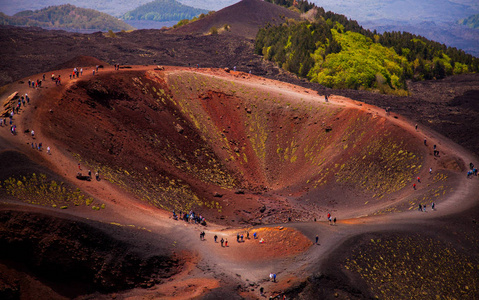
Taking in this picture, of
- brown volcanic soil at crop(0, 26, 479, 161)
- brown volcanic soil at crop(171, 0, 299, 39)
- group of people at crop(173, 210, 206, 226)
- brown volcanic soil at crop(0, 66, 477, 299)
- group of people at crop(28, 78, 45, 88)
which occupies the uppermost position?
brown volcanic soil at crop(171, 0, 299, 39)

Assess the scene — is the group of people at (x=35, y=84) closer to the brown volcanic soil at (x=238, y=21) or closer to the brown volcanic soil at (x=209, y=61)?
the brown volcanic soil at (x=209, y=61)

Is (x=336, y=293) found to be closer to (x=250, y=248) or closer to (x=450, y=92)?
(x=250, y=248)

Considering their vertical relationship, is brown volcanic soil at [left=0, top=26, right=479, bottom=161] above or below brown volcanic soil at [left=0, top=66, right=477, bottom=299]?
above

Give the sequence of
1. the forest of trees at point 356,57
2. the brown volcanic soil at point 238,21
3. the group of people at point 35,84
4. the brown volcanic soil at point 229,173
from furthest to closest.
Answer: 1. the brown volcanic soil at point 238,21
2. the forest of trees at point 356,57
3. the group of people at point 35,84
4. the brown volcanic soil at point 229,173

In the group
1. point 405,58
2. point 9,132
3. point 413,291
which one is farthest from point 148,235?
point 405,58

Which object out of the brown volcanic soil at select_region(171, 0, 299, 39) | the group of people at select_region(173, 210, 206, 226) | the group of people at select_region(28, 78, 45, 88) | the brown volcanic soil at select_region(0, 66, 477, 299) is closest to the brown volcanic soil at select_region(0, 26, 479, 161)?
the brown volcanic soil at select_region(0, 66, 477, 299)

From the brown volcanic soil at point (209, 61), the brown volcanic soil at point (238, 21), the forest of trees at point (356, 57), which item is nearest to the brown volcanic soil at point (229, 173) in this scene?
the brown volcanic soil at point (209, 61)

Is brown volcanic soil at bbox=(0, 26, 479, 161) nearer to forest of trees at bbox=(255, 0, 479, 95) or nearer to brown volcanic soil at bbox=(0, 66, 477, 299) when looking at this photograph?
forest of trees at bbox=(255, 0, 479, 95)

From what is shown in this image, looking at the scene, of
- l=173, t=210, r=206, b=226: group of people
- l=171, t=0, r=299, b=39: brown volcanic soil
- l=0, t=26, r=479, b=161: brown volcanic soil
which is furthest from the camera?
l=171, t=0, r=299, b=39: brown volcanic soil

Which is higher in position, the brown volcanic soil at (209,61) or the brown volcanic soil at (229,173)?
the brown volcanic soil at (209,61)
